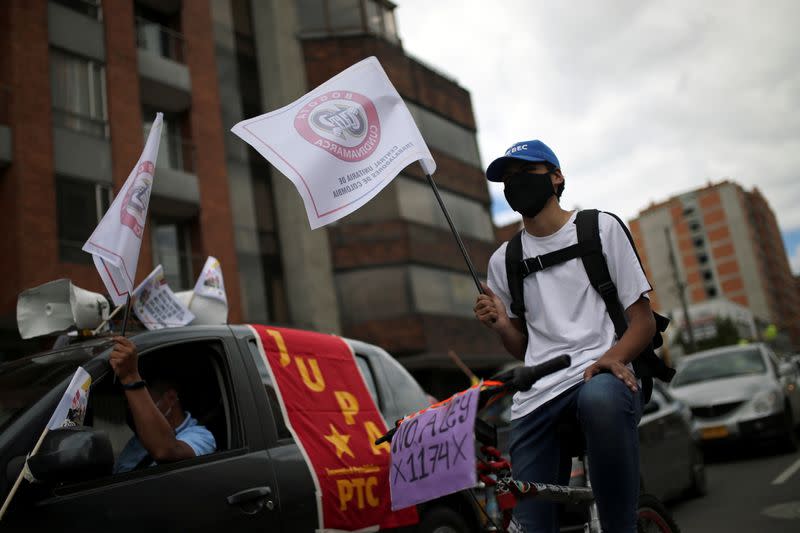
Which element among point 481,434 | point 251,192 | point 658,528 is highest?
point 251,192

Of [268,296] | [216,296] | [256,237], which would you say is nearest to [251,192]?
[256,237]

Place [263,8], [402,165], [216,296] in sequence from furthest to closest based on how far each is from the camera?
1. [263,8]
2. [216,296]
3. [402,165]

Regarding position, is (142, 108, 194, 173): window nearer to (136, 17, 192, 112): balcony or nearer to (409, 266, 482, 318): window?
(136, 17, 192, 112): balcony

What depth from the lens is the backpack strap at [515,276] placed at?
9.61 feet

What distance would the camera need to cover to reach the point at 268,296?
24312mm

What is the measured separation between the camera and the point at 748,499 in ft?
25.2

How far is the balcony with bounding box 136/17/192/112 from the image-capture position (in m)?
20.1

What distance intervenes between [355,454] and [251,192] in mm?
21172

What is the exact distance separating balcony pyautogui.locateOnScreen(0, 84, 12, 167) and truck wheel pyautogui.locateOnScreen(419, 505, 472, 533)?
1483cm

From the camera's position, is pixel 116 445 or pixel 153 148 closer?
pixel 153 148

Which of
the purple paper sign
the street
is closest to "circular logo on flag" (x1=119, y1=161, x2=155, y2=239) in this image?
the purple paper sign

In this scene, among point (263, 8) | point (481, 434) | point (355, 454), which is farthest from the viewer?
point (263, 8)

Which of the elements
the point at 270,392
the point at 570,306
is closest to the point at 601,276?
the point at 570,306

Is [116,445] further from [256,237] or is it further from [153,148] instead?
[256,237]
